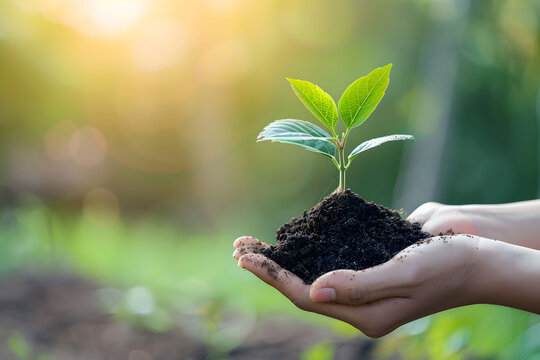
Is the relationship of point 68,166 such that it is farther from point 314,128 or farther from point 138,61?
point 314,128

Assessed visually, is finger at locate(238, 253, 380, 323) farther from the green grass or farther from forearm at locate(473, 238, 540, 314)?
the green grass

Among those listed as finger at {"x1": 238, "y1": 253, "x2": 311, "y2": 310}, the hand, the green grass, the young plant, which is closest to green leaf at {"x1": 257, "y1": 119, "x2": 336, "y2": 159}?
the young plant

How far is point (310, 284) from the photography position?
1074 mm

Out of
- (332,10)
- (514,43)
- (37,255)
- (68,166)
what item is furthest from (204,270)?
(332,10)

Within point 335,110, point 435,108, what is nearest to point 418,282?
point 335,110

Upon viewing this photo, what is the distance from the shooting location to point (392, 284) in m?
A: 0.99

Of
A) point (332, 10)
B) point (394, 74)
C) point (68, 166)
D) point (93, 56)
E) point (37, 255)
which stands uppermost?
point (332, 10)

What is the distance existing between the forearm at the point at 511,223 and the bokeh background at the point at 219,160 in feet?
Result: 1.18

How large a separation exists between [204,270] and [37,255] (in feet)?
3.60

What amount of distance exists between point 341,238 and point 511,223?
0.61m

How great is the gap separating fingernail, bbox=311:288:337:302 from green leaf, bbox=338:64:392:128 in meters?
0.44

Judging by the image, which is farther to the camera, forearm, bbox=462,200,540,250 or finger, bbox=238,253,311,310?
forearm, bbox=462,200,540,250

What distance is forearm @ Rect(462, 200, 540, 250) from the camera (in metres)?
1.42

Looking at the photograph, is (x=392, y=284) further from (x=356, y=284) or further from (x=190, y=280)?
(x=190, y=280)
